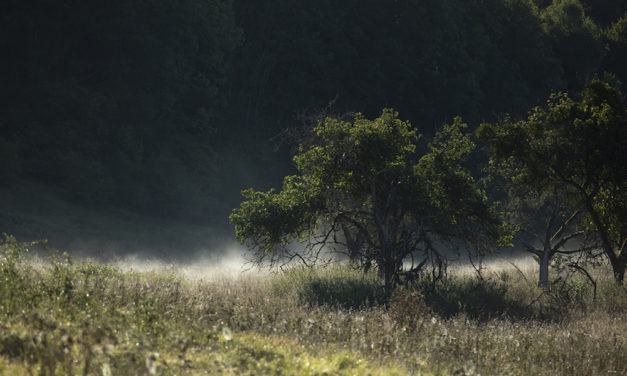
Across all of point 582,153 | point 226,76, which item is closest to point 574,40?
point 226,76

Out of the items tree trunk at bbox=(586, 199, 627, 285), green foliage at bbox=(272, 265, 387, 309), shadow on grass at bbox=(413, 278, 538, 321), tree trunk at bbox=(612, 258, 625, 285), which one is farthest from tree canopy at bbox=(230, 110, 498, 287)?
tree trunk at bbox=(612, 258, 625, 285)

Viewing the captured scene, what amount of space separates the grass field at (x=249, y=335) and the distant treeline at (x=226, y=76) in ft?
78.2

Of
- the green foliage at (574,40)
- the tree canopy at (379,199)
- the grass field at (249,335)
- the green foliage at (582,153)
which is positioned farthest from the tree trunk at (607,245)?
the green foliage at (574,40)

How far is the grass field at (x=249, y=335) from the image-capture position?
252 inches

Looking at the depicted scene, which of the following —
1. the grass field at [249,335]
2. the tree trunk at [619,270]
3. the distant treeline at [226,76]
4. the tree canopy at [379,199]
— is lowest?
the grass field at [249,335]

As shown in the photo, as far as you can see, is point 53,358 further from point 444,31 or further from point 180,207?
point 444,31

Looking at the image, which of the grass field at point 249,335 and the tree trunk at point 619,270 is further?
the tree trunk at point 619,270

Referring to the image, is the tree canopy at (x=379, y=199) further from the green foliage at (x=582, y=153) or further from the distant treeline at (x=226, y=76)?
the distant treeline at (x=226, y=76)

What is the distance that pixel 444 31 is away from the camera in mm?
52812

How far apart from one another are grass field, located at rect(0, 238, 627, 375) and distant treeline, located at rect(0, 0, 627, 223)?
23822mm

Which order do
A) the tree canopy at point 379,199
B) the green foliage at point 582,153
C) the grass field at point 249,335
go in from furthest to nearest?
the tree canopy at point 379,199
the green foliage at point 582,153
the grass field at point 249,335

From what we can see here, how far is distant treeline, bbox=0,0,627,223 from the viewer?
38.4m

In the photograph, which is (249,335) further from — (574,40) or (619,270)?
(574,40)

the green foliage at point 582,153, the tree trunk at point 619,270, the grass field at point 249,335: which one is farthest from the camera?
the tree trunk at point 619,270
